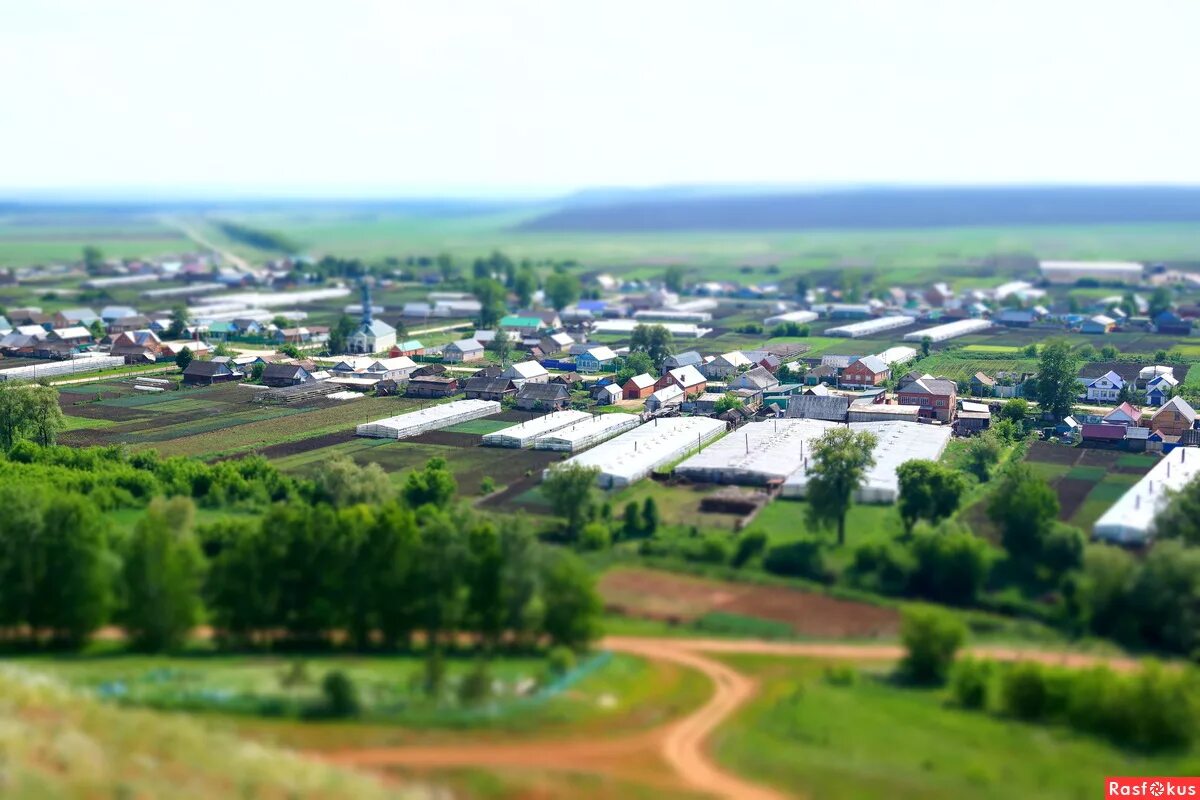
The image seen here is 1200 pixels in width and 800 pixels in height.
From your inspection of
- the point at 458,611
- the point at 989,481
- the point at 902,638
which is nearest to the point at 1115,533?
the point at 989,481

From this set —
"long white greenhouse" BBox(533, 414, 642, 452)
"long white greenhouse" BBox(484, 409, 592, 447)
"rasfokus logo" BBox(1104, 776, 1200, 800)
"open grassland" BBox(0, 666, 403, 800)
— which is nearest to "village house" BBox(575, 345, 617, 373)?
"long white greenhouse" BBox(533, 414, 642, 452)

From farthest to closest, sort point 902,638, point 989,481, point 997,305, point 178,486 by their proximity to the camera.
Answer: point 997,305
point 989,481
point 178,486
point 902,638

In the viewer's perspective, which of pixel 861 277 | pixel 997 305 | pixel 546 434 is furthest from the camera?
pixel 861 277

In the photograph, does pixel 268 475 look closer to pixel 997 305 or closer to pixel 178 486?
pixel 178 486

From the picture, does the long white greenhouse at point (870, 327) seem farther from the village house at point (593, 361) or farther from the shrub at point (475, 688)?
the shrub at point (475, 688)

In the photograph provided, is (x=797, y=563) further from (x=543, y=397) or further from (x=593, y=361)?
(x=593, y=361)

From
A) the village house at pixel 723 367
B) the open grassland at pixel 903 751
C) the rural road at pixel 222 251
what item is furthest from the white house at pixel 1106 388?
the rural road at pixel 222 251

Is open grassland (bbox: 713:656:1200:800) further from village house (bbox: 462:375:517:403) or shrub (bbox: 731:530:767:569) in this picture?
village house (bbox: 462:375:517:403)
